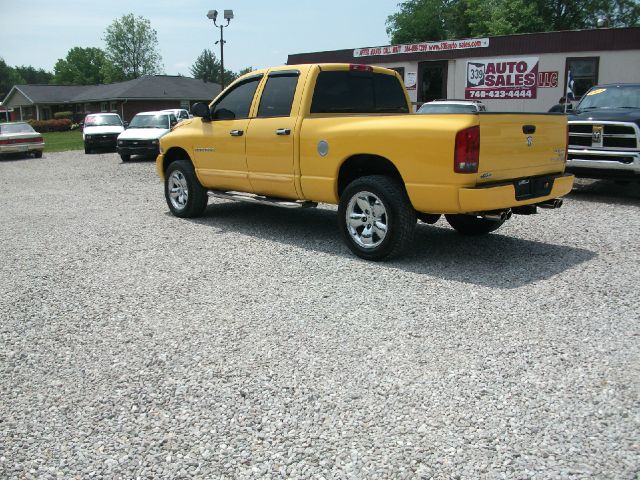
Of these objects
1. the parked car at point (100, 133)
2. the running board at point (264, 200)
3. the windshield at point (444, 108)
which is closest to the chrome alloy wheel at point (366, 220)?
the running board at point (264, 200)

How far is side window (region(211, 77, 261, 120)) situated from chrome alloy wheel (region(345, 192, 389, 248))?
2251 mm

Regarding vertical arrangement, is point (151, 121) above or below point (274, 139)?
above

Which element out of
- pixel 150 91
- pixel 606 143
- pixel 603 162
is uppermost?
pixel 150 91

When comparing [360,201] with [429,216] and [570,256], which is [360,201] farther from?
[570,256]

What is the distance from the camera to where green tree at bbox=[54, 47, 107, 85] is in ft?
399

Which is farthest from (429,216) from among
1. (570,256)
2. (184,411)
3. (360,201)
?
(184,411)

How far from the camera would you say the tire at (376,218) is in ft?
19.1

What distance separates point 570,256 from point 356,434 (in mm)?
4228

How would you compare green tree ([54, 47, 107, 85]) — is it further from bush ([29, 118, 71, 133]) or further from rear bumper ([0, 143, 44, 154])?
rear bumper ([0, 143, 44, 154])

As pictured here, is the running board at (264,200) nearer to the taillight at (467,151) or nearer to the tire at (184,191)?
the tire at (184,191)

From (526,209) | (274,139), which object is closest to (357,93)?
(274,139)

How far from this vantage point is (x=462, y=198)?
5.33m

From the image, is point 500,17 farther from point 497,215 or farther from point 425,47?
point 497,215

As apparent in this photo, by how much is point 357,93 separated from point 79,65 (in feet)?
430
